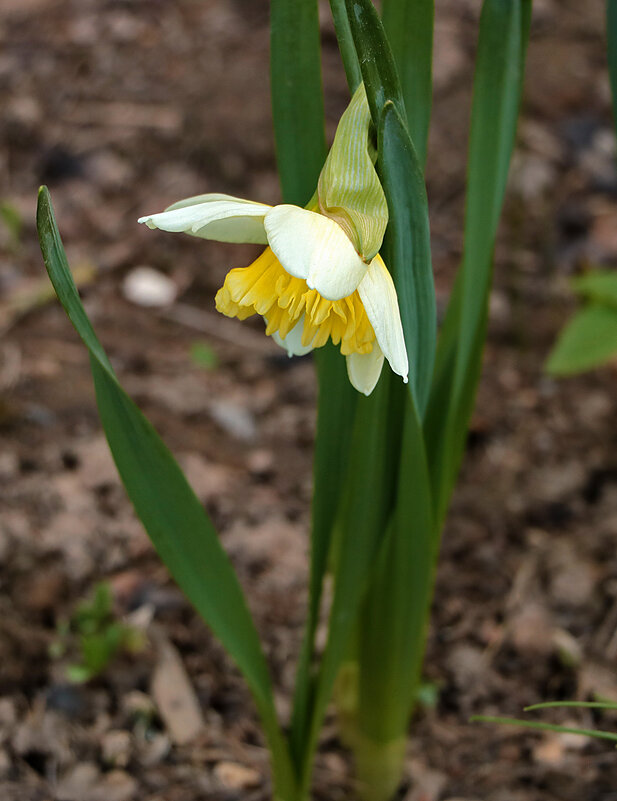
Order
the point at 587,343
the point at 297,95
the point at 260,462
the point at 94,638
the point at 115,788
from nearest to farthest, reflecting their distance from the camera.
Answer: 1. the point at 297,95
2. the point at 115,788
3. the point at 94,638
4. the point at 587,343
5. the point at 260,462

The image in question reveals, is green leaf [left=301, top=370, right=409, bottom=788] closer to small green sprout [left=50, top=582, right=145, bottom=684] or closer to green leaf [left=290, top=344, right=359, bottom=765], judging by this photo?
green leaf [left=290, top=344, right=359, bottom=765]

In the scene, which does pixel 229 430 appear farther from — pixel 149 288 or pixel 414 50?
pixel 414 50

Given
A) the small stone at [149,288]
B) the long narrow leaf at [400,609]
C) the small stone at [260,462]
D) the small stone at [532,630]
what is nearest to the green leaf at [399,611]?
the long narrow leaf at [400,609]

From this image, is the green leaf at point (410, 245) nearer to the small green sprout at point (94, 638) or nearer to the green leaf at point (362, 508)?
the green leaf at point (362, 508)

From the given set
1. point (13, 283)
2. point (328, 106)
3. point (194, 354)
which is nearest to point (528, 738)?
point (194, 354)

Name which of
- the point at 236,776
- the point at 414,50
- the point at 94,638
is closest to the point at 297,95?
the point at 414,50

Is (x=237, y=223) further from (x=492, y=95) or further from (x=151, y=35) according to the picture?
(x=151, y=35)
